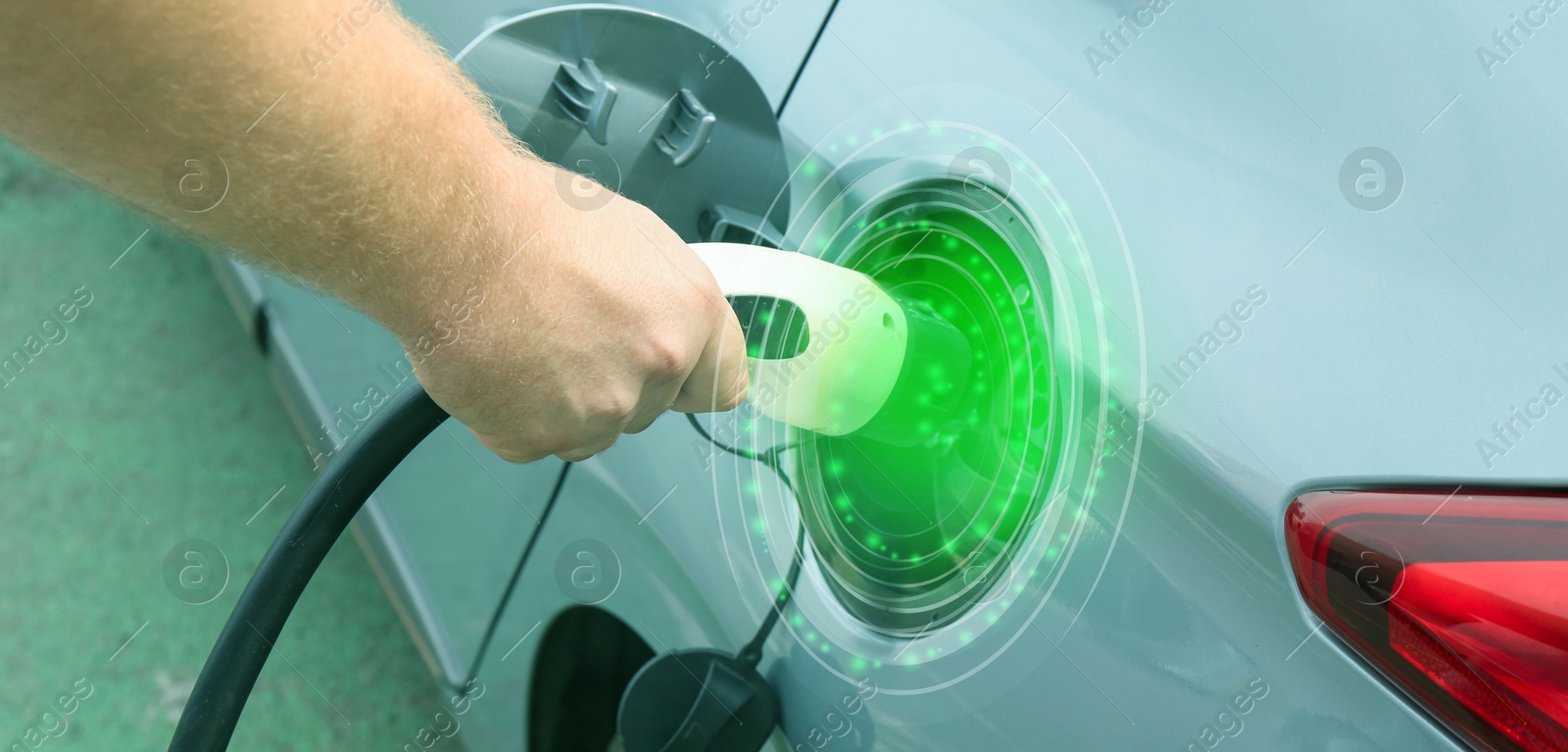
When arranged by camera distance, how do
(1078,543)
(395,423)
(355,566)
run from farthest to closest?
(355,566) → (395,423) → (1078,543)

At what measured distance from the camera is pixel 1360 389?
63cm

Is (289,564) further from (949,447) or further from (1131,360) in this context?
(1131,360)

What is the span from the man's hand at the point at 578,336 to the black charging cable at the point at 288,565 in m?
0.14

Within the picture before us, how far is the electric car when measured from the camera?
616mm

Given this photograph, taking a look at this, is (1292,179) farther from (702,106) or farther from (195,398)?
(195,398)

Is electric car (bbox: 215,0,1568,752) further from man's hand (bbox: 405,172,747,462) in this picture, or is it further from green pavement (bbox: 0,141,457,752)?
green pavement (bbox: 0,141,457,752)

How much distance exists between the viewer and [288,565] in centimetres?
97

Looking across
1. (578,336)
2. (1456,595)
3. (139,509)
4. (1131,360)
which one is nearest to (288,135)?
(578,336)

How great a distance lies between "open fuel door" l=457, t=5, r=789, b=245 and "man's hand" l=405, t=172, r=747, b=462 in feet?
0.69

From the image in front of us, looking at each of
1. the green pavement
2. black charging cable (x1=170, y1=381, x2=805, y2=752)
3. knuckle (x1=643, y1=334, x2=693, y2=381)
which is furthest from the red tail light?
the green pavement

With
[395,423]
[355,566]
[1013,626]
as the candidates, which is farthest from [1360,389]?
[355,566]

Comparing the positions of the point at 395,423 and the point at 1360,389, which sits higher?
the point at 1360,389

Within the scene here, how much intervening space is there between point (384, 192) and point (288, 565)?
49 cm

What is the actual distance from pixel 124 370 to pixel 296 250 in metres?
2.15
